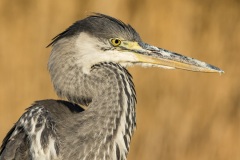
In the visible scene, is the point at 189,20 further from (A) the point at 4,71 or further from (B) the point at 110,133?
(B) the point at 110,133

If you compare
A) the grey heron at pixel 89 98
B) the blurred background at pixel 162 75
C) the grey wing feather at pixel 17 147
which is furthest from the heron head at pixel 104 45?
the blurred background at pixel 162 75

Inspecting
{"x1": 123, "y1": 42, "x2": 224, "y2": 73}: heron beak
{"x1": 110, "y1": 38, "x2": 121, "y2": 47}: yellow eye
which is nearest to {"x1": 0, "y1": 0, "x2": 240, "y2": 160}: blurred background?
{"x1": 123, "y1": 42, "x2": 224, "y2": 73}: heron beak

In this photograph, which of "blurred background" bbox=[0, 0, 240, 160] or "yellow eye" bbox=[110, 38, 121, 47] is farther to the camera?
"blurred background" bbox=[0, 0, 240, 160]

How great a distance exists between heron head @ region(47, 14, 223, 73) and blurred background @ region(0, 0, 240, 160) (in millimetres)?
2300

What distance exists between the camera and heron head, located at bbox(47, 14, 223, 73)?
197 inches

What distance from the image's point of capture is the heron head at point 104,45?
16.4ft

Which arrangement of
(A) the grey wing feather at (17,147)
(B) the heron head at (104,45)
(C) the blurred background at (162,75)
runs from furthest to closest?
(C) the blurred background at (162,75) < (B) the heron head at (104,45) < (A) the grey wing feather at (17,147)

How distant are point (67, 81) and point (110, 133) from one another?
0.41 metres

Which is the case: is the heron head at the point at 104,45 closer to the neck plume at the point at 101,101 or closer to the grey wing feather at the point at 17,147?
the neck plume at the point at 101,101

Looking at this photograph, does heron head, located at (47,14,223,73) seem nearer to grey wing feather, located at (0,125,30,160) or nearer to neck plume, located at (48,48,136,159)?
neck plume, located at (48,48,136,159)

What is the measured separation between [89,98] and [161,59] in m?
0.51

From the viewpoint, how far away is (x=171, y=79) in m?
7.49

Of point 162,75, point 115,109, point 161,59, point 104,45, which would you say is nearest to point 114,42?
point 104,45

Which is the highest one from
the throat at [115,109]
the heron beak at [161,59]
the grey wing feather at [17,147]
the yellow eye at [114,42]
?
the yellow eye at [114,42]
